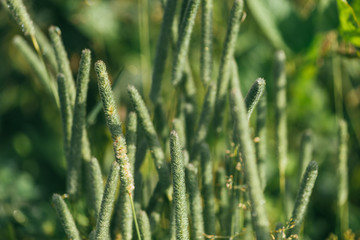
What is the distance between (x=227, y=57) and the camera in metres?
0.46

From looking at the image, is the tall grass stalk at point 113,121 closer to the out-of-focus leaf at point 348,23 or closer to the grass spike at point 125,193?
the grass spike at point 125,193

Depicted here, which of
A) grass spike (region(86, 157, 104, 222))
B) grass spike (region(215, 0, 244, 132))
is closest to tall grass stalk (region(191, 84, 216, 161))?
grass spike (region(215, 0, 244, 132))

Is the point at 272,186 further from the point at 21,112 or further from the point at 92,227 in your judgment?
the point at 21,112

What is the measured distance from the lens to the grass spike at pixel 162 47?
46cm

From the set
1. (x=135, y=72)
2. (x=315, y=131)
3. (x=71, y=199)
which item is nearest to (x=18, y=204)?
(x=71, y=199)

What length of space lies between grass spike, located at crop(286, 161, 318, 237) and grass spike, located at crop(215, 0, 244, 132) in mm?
149

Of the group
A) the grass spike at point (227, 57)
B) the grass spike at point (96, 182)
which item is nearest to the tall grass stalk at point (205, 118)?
the grass spike at point (227, 57)

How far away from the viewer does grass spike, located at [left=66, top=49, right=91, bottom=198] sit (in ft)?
1.34

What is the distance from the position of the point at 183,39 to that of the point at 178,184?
0.58 ft

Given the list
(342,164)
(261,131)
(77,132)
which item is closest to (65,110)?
(77,132)

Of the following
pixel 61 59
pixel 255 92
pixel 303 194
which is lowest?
pixel 303 194

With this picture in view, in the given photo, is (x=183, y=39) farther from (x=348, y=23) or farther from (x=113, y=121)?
(x=348, y=23)

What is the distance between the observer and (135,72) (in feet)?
3.17

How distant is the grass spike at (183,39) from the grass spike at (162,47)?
0.07 feet
